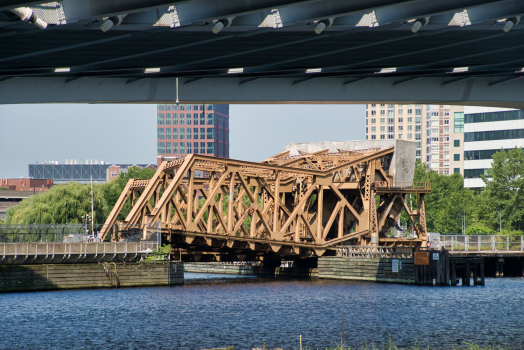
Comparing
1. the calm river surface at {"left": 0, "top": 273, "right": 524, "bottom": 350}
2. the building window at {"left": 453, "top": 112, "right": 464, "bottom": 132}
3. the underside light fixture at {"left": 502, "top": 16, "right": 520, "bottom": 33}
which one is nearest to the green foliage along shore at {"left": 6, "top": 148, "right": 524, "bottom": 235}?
the calm river surface at {"left": 0, "top": 273, "right": 524, "bottom": 350}

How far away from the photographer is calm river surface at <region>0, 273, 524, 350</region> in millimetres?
29578

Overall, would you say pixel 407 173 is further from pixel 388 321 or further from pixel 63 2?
pixel 63 2

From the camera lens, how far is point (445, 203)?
113m

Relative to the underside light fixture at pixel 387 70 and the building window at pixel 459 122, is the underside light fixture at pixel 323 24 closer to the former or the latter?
the underside light fixture at pixel 387 70

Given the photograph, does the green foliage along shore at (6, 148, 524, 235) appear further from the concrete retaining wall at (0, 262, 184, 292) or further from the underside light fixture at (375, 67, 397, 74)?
the underside light fixture at (375, 67, 397, 74)

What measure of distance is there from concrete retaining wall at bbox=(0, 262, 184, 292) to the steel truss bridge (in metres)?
3.40

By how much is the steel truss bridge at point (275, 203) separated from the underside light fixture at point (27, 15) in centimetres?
3732

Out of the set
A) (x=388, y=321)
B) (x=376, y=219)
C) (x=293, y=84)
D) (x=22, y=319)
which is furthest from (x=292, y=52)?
(x=376, y=219)

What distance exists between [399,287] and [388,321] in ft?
58.8

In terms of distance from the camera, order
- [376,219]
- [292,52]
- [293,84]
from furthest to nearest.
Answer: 1. [376,219]
2. [293,84]
3. [292,52]

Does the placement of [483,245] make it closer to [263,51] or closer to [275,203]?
[275,203]

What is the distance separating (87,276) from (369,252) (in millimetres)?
24368

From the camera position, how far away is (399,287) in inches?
2094

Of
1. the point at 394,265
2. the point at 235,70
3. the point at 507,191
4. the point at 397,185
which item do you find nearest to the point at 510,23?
the point at 235,70
